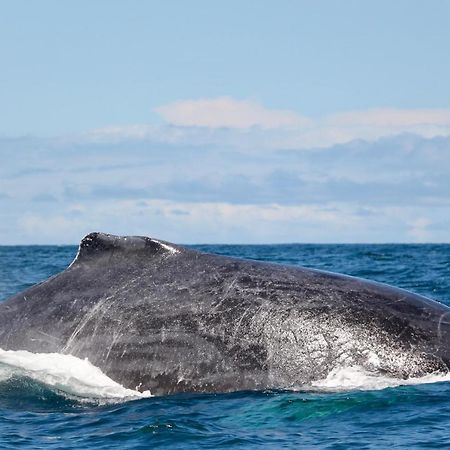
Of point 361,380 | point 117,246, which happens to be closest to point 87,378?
point 117,246

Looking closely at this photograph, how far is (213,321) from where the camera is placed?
11.6 meters

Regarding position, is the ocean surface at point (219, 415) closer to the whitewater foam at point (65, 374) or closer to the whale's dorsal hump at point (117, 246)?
the whitewater foam at point (65, 374)

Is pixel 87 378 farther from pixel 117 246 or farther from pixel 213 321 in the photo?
pixel 117 246

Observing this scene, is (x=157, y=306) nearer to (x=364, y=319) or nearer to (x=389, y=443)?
(x=364, y=319)

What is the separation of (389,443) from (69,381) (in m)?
4.01

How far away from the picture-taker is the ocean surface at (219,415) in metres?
9.73

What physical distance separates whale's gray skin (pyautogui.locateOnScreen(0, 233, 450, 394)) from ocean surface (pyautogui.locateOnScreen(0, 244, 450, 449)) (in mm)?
215

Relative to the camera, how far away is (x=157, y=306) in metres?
11.9

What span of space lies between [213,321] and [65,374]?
1833mm

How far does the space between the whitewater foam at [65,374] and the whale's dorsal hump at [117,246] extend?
1381 mm

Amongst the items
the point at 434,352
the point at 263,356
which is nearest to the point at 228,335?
the point at 263,356

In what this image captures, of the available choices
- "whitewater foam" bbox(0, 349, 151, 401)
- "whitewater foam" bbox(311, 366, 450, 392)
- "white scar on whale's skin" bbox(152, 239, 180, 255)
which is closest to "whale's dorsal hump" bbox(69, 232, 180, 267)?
"white scar on whale's skin" bbox(152, 239, 180, 255)

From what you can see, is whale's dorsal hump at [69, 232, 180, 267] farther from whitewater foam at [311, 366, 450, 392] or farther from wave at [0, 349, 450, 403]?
whitewater foam at [311, 366, 450, 392]

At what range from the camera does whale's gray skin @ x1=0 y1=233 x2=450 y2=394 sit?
1127cm
